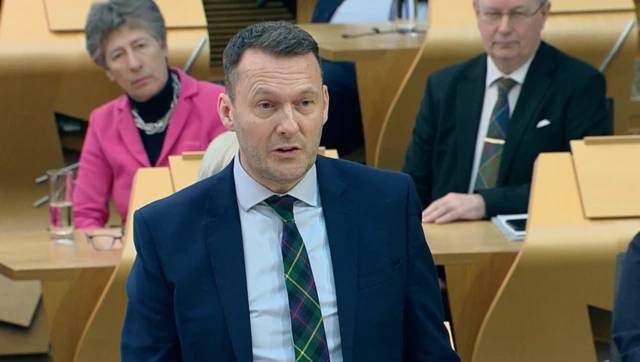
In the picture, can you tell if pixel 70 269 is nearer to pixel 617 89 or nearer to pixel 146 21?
pixel 146 21

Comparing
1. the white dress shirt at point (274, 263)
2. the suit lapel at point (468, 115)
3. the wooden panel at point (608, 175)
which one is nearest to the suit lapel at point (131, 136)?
the suit lapel at point (468, 115)

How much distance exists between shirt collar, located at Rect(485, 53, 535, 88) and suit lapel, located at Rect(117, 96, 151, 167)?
45.7 inches

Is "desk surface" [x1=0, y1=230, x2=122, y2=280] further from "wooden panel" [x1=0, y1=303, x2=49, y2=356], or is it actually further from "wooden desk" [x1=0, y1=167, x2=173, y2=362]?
"wooden panel" [x1=0, y1=303, x2=49, y2=356]

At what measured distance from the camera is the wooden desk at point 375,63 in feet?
16.2

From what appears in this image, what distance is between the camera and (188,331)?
2170mm

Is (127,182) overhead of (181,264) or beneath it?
beneath

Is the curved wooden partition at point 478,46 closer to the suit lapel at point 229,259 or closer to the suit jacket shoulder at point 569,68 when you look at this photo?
the suit jacket shoulder at point 569,68

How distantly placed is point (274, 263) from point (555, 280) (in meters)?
1.21

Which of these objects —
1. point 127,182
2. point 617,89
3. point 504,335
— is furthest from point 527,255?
point 617,89

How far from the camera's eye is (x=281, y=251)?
7.36 feet

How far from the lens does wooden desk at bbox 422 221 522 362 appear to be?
3.29 m

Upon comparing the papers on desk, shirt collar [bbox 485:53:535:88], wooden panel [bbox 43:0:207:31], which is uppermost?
shirt collar [bbox 485:53:535:88]

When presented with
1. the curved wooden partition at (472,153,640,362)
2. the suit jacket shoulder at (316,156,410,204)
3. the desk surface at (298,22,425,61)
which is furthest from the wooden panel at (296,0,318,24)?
the suit jacket shoulder at (316,156,410,204)

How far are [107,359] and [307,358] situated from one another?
4.35 feet
